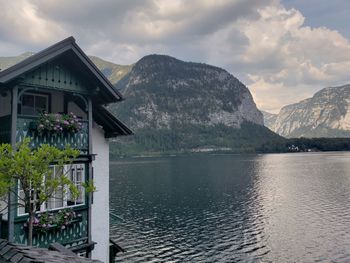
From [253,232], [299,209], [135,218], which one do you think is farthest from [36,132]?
[299,209]

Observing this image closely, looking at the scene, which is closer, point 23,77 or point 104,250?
point 23,77

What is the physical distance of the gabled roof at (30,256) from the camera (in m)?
9.00

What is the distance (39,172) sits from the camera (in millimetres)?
12977

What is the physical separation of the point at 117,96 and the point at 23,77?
5.32m

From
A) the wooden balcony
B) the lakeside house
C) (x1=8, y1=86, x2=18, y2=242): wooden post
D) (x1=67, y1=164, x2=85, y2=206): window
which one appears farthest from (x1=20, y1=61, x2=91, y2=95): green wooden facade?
(x1=67, y1=164, x2=85, y2=206): window

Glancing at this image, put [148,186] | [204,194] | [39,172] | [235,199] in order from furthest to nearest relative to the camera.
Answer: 1. [148,186]
2. [204,194]
3. [235,199]
4. [39,172]

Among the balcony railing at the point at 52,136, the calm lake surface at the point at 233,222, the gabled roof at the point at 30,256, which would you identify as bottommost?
the calm lake surface at the point at 233,222

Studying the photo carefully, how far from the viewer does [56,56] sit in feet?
55.6

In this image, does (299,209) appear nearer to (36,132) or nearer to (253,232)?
(253,232)

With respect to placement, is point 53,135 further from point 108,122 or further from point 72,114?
point 108,122

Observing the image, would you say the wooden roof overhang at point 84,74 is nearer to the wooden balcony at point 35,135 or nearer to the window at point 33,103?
the wooden balcony at point 35,135

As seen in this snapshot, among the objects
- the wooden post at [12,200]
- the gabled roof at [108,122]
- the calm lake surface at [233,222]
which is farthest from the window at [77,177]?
the calm lake surface at [233,222]

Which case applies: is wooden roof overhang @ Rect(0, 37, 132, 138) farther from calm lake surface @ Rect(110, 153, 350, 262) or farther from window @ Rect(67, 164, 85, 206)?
calm lake surface @ Rect(110, 153, 350, 262)

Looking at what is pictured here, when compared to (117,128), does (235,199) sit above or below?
below
